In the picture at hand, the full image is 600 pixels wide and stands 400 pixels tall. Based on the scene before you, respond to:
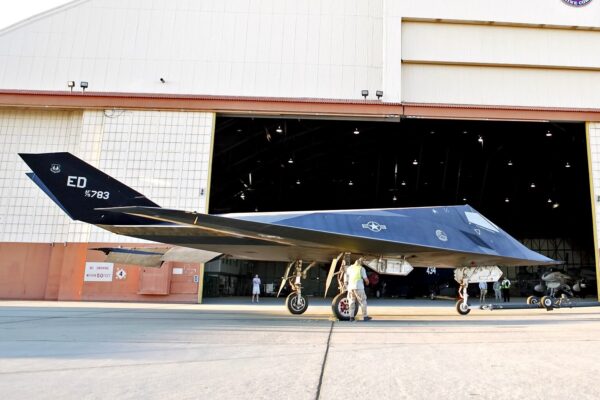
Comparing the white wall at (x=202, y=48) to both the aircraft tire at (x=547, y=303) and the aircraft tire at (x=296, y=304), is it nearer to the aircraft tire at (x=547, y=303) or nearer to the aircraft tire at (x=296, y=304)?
the aircraft tire at (x=296, y=304)

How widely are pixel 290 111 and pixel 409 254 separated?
9444mm

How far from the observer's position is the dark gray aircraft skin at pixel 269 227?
8.94 metres

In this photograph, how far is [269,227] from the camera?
868cm

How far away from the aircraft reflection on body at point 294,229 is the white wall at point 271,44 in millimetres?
9153

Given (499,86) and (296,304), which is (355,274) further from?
(499,86)

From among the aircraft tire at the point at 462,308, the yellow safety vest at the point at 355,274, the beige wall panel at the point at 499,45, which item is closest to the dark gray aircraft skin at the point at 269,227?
the yellow safety vest at the point at 355,274

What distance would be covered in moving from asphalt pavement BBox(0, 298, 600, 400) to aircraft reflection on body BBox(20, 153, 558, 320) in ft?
7.76

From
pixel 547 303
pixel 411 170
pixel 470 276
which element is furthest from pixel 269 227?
pixel 411 170

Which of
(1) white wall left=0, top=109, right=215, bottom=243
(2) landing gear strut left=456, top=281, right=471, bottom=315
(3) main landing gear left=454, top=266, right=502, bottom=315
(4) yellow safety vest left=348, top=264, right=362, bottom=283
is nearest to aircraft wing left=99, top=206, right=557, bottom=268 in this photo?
(4) yellow safety vest left=348, top=264, right=362, bottom=283

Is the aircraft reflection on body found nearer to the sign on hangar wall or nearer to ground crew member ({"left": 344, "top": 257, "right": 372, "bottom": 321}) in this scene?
ground crew member ({"left": 344, "top": 257, "right": 372, "bottom": 321})

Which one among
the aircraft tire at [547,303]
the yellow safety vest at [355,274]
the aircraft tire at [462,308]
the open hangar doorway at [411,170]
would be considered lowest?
the aircraft tire at [462,308]

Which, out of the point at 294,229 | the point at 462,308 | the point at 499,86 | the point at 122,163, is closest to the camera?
the point at 294,229

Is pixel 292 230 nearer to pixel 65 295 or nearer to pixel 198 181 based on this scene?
pixel 198 181

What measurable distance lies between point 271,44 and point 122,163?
7.91 m
